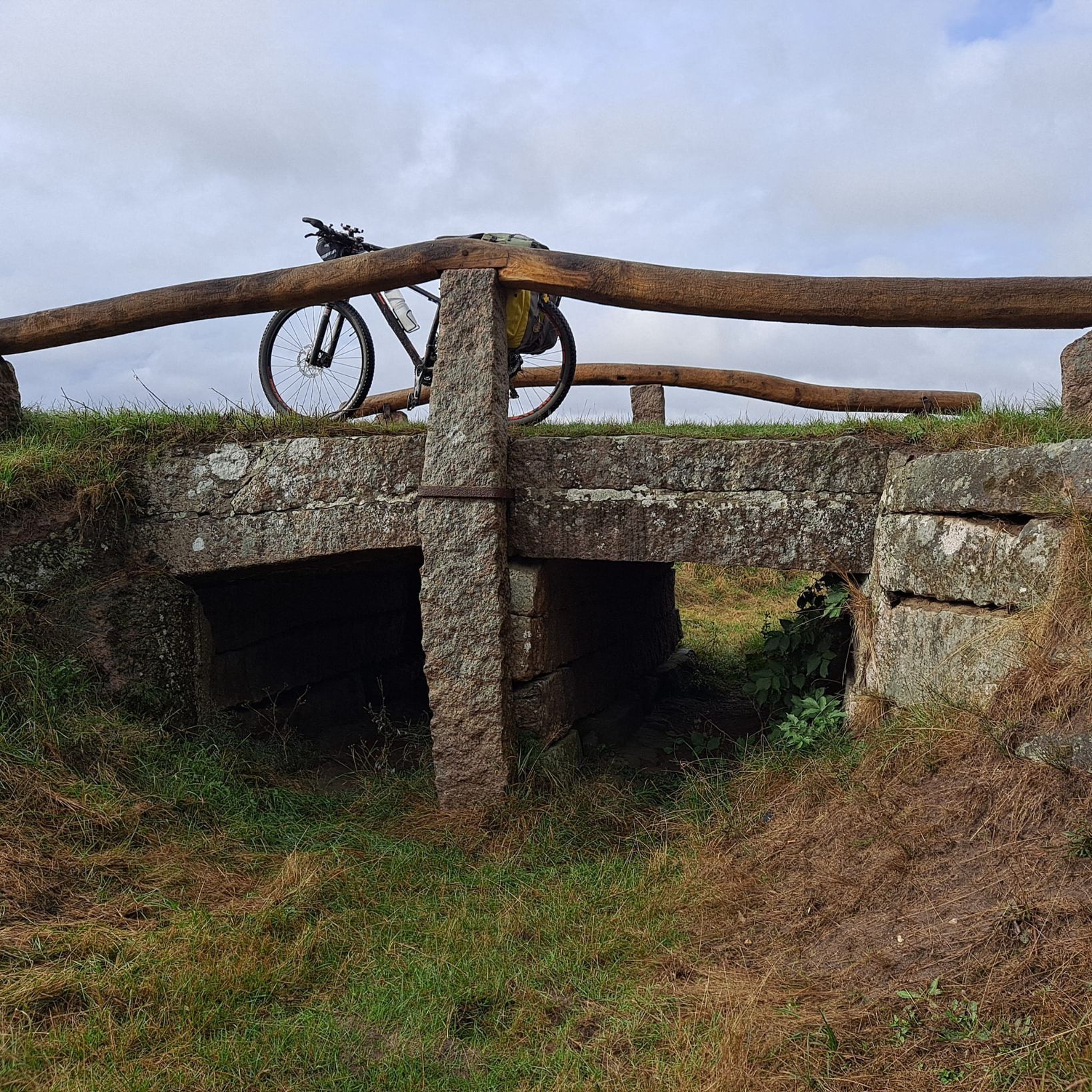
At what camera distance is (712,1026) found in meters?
2.45

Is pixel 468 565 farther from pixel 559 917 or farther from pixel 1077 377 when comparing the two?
pixel 1077 377

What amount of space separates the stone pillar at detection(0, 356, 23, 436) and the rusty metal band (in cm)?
262

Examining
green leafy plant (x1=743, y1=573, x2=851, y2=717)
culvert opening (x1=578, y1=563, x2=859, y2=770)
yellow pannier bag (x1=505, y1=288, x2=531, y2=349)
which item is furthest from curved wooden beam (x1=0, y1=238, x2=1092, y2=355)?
green leafy plant (x1=743, y1=573, x2=851, y2=717)

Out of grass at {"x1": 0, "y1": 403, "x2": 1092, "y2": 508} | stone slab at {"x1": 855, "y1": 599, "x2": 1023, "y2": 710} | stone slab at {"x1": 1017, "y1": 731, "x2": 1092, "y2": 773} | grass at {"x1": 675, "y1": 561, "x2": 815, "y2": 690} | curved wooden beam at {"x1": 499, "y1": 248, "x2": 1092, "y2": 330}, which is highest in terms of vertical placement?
Answer: curved wooden beam at {"x1": 499, "y1": 248, "x2": 1092, "y2": 330}

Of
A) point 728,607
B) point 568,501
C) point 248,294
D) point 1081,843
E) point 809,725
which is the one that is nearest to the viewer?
point 1081,843

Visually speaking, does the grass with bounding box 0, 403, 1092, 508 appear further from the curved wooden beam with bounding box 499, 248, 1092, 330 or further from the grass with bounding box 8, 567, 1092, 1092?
the grass with bounding box 8, 567, 1092, 1092

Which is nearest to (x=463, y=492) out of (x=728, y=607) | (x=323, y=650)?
(x=323, y=650)

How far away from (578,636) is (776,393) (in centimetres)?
313

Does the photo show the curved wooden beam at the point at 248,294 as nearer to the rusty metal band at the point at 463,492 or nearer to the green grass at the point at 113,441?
the green grass at the point at 113,441

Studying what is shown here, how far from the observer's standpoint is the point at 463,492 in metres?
4.24

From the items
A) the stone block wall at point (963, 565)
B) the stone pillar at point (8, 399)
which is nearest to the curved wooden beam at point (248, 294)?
the stone pillar at point (8, 399)

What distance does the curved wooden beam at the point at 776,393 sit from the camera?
289 inches

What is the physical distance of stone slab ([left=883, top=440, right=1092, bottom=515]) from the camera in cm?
315

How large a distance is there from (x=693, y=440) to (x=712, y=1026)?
2.49 m
